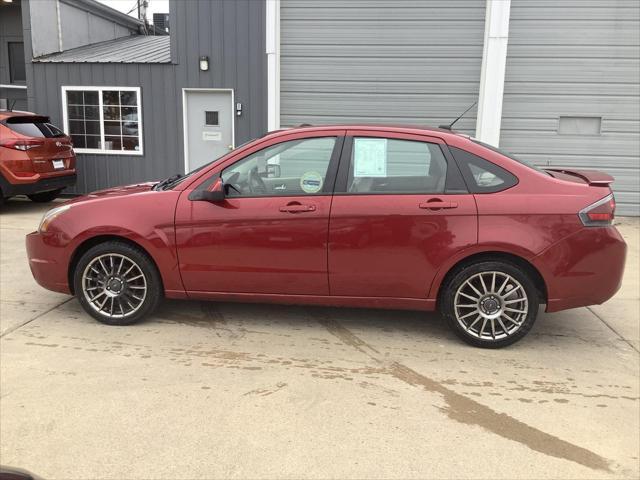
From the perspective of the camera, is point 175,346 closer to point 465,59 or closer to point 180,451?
point 180,451

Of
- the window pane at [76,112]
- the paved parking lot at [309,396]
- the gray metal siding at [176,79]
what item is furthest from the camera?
the window pane at [76,112]

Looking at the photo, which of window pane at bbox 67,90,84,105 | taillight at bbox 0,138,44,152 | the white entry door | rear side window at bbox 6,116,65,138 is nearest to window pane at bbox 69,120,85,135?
window pane at bbox 67,90,84,105

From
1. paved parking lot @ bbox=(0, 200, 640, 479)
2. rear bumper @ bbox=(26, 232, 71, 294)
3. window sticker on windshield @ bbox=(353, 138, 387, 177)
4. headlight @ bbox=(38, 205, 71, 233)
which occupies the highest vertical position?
window sticker on windshield @ bbox=(353, 138, 387, 177)

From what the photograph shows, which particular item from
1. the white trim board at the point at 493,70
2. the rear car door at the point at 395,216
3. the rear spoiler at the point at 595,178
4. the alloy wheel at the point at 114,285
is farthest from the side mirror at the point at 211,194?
the white trim board at the point at 493,70

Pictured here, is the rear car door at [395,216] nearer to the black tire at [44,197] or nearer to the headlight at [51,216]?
the headlight at [51,216]

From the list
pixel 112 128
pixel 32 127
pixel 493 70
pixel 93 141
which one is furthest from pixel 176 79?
pixel 493 70

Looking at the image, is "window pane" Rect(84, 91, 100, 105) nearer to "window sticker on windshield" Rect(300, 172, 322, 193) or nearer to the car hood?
the car hood

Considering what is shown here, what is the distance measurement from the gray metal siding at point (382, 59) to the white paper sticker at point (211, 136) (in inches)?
58.8

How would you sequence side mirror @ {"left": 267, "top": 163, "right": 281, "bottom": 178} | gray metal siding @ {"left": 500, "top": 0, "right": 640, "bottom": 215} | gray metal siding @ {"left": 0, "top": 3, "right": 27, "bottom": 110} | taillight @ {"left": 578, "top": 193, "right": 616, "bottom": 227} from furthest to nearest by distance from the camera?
1. gray metal siding @ {"left": 0, "top": 3, "right": 27, "bottom": 110}
2. gray metal siding @ {"left": 500, "top": 0, "right": 640, "bottom": 215}
3. side mirror @ {"left": 267, "top": 163, "right": 281, "bottom": 178}
4. taillight @ {"left": 578, "top": 193, "right": 616, "bottom": 227}

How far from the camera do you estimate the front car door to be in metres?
4.18

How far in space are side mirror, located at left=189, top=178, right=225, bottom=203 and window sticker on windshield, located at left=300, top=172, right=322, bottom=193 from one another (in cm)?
62

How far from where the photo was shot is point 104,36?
47.6 feet

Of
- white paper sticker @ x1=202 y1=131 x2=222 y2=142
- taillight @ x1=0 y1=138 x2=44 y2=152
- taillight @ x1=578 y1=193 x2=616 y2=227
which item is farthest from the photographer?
white paper sticker @ x1=202 y1=131 x2=222 y2=142

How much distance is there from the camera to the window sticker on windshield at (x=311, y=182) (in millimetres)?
4215
